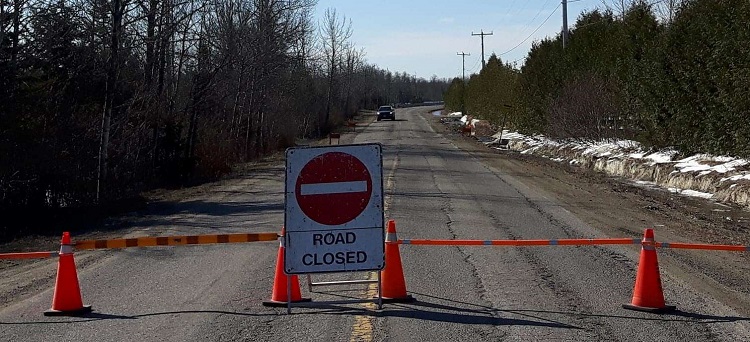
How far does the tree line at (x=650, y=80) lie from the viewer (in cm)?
2125

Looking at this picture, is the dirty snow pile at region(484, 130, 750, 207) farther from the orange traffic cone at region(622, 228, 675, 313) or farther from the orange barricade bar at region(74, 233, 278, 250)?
the orange barricade bar at region(74, 233, 278, 250)

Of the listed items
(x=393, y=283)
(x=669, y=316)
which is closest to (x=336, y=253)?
(x=393, y=283)

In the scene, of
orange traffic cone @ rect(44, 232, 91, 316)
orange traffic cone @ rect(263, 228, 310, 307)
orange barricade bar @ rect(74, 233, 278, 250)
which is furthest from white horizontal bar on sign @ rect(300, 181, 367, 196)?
orange traffic cone @ rect(44, 232, 91, 316)

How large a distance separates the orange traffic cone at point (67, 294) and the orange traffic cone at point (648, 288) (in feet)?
17.1

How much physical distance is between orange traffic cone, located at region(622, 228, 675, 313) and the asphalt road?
0.13 m

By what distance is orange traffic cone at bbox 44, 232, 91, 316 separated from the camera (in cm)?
840

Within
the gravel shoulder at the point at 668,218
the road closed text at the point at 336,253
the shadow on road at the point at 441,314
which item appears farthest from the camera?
the gravel shoulder at the point at 668,218

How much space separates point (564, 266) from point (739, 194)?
33.8ft

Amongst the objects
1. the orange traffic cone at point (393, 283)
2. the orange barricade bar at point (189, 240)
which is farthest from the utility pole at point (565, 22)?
the orange barricade bar at point (189, 240)

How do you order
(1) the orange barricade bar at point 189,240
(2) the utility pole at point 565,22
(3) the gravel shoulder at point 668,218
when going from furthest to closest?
(2) the utility pole at point 565,22, (3) the gravel shoulder at point 668,218, (1) the orange barricade bar at point 189,240

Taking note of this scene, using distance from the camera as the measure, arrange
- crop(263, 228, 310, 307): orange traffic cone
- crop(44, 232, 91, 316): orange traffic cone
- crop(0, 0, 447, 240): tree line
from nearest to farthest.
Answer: crop(44, 232, 91, 316): orange traffic cone → crop(263, 228, 310, 307): orange traffic cone → crop(0, 0, 447, 240): tree line

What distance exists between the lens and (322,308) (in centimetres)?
841

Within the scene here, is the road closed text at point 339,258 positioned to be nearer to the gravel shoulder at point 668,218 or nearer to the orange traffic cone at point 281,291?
the orange traffic cone at point 281,291

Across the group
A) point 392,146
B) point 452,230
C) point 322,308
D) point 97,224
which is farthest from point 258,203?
point 392,146
